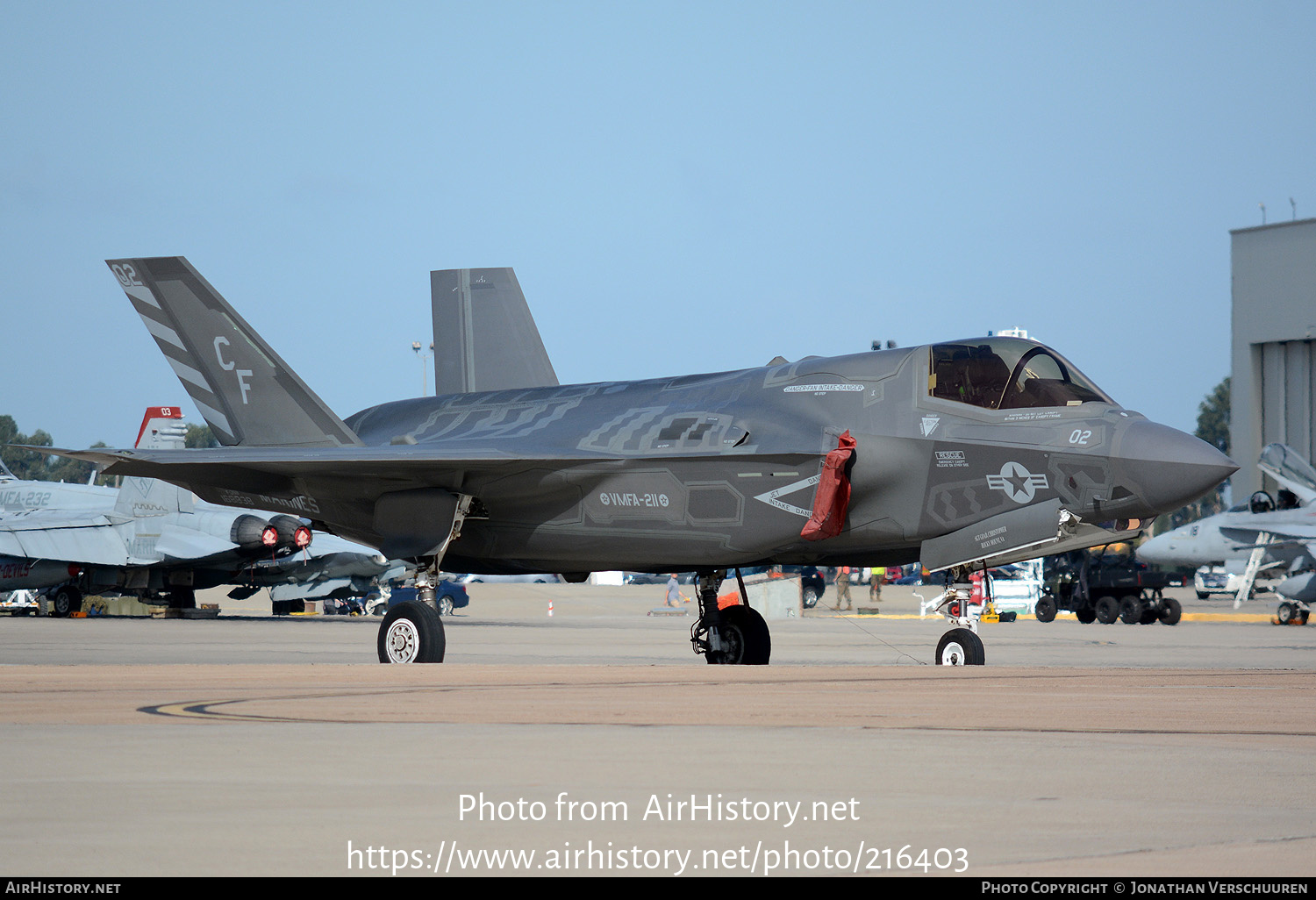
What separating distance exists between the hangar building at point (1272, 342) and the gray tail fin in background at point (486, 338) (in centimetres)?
3413

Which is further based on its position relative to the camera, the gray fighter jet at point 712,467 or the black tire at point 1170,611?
the black tire at point 1170,611

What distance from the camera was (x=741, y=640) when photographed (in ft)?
53.2

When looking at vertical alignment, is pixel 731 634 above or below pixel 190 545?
below

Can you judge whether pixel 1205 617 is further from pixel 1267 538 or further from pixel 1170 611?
pixel 1267 538

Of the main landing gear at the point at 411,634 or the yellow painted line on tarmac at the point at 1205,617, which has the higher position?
the main landing gear at the point at 411,634

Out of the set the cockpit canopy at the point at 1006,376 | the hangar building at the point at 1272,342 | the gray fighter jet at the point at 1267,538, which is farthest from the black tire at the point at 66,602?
the hangar building at the point at 1272,342

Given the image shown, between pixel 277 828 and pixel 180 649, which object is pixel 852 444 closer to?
pixel 277 828

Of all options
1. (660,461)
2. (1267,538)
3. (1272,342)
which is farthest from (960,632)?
(1272,342)

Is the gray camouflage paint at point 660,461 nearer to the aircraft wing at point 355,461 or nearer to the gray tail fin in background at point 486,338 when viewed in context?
the aircraft wing at point 355,461

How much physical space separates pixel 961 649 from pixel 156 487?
32794 millimetres

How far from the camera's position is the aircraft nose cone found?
41.6 ft

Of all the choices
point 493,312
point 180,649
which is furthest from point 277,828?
point 180,649

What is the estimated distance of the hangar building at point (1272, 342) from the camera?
157 ft

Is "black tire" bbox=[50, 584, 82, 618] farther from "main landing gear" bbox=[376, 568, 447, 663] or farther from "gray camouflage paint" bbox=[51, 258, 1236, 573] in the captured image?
"main landing gear" bbox=[376, 568, 447, 663]
